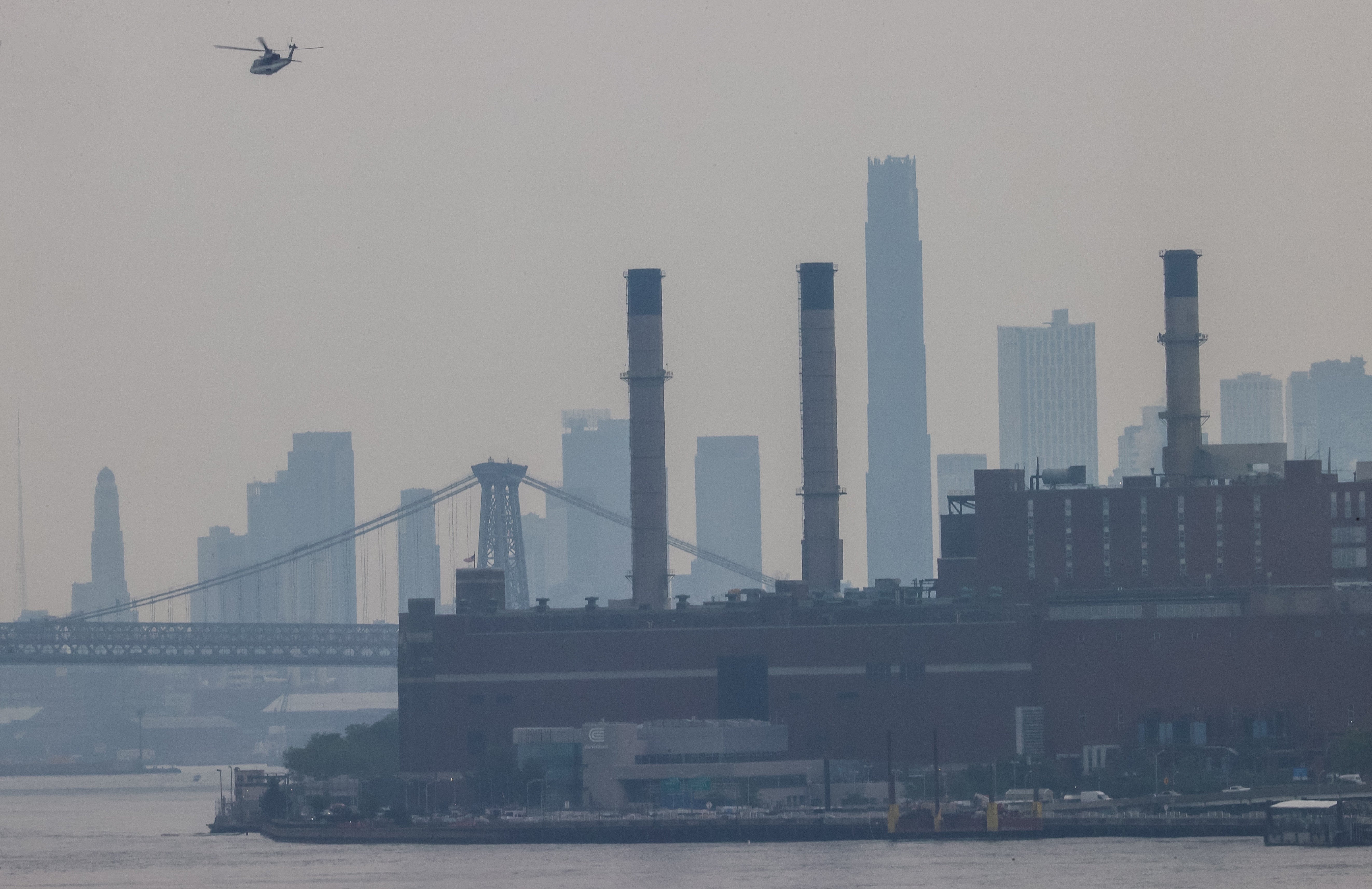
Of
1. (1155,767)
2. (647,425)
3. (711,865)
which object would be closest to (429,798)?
(647,425)

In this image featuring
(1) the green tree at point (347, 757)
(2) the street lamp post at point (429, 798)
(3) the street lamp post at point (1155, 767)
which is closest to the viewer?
(3) the street lamp post at point (1155, 767)

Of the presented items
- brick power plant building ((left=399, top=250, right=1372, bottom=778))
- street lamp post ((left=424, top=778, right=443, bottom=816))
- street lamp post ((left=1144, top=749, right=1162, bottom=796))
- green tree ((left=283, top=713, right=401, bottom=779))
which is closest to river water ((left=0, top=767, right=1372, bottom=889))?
street lamp post ((left=424, top=778, right=443, bottom=816))

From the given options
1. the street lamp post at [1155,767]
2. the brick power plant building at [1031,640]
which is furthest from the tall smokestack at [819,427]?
the street lamp post at [1155,767]

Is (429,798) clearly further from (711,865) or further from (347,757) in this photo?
(711,865)

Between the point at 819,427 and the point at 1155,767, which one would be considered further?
the point at 819,427

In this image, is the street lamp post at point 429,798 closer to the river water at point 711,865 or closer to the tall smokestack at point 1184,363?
the river water at point 711,865

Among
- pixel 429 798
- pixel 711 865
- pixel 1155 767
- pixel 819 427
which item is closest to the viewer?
pixel 711 865
